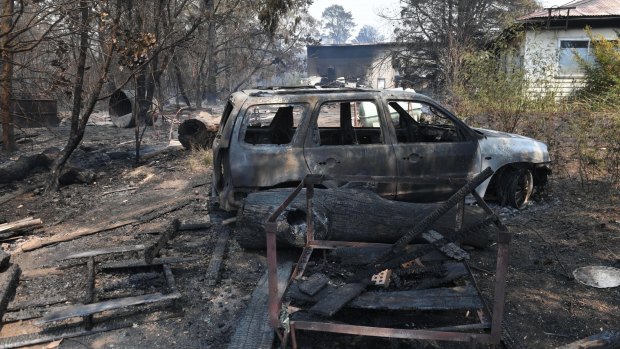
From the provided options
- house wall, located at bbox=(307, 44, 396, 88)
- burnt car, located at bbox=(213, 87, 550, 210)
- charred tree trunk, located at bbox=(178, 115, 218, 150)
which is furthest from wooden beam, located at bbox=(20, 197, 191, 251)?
house wall, located at bbox=(307, 44, 396, 88)

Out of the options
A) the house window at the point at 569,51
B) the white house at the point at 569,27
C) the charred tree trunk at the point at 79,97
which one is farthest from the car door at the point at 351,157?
the house window at the point at 569,51

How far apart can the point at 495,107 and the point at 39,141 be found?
507 inches

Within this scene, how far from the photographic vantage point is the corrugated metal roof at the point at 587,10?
17.6 meters

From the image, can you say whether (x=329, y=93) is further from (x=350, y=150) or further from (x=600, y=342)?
(x=600, y=342)

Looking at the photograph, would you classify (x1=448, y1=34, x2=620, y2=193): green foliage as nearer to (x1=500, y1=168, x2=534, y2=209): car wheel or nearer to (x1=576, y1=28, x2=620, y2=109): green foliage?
(x1=576, y1=28, x2=620, y2=109): green foliage

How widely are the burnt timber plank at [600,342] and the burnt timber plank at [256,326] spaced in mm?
2094

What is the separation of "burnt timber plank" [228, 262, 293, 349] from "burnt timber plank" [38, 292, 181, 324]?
0.68 meters

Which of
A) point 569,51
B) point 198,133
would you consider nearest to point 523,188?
point 198,133

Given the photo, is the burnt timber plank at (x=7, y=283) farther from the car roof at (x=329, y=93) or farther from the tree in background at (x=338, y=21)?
the tree in background at (x=338, y=21)

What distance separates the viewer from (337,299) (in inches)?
129

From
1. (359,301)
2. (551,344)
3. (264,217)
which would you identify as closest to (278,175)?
(264,217)

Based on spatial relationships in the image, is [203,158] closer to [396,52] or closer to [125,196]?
[125,196]

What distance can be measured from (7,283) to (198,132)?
7.71 meters

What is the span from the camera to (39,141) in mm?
13805
